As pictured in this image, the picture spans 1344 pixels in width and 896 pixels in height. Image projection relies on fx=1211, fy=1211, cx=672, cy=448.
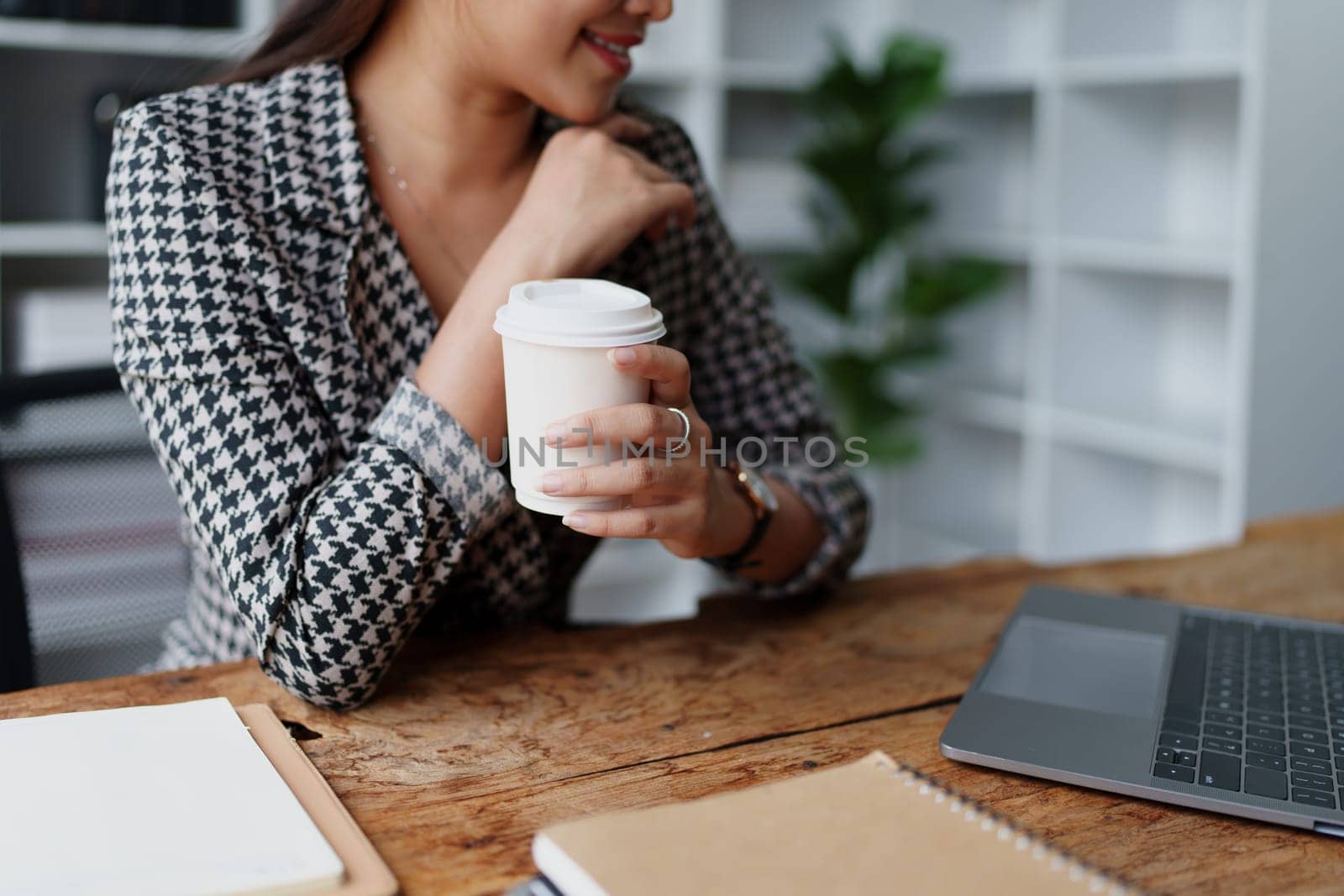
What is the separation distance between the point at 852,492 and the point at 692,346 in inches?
9.7

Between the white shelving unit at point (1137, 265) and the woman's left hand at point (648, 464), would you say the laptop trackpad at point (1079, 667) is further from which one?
the white shelving unit at point (1137, 265)

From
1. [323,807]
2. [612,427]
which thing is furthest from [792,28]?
[323,807]

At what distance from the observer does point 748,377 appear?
4.16 ft

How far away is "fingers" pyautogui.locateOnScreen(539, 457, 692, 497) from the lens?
2.43 ft

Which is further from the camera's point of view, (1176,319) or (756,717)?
(1176,319)

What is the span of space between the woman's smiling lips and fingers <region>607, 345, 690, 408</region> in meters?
0.35

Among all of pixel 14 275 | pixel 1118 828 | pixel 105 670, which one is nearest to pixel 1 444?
pixel 105 670

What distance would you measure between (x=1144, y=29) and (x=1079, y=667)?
2.29 meters

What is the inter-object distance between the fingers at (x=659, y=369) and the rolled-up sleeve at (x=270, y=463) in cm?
16

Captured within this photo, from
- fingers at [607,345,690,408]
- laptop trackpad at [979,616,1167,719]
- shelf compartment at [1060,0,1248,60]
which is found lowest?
laptop trackpad at [979,616,1167,719]

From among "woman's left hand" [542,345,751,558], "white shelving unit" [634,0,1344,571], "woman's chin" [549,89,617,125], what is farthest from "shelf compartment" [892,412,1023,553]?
"woman's left hand" [542,345,751,558]

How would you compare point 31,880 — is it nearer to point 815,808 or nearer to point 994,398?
point 815,808

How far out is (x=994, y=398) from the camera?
302 centimetres

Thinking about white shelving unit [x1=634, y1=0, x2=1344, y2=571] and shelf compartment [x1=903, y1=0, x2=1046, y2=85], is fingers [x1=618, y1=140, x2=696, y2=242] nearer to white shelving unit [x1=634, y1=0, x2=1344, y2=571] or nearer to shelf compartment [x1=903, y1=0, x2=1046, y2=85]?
white shelving unit [x1=634, y1=0, x2=1344, y2=571]
